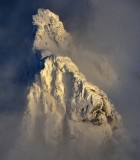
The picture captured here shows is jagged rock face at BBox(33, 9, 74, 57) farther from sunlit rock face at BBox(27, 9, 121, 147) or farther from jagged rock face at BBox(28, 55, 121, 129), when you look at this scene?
sunlit rock face at BBox(27, 9, 121, 147)

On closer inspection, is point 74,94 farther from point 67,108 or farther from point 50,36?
point 50,36

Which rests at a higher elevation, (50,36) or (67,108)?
(50,36)

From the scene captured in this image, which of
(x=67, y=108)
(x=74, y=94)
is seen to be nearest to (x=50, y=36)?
(x=74, y=94)

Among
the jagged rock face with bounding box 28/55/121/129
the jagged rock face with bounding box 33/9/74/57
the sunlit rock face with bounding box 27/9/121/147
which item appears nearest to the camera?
the sunlit rock face with bounding box 27/9/121/147

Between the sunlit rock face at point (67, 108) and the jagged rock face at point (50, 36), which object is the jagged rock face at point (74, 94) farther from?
the jagged rock face at point (50, 36)

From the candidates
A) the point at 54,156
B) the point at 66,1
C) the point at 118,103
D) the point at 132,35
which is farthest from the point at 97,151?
the point at 66,1

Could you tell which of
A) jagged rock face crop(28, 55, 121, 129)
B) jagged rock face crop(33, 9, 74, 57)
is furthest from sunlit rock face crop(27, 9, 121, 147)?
jagged rock face crop(33, 9, 74, 57)
